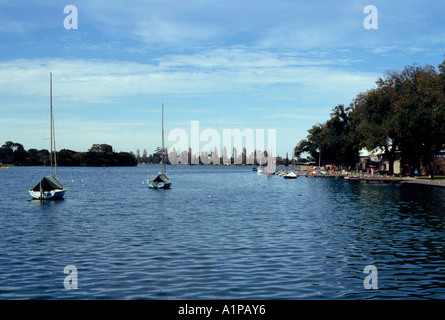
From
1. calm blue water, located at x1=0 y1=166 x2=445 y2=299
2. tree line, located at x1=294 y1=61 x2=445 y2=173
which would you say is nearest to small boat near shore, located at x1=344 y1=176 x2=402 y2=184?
tree line, located at x1=294 y1=61 x2=445 y2=173

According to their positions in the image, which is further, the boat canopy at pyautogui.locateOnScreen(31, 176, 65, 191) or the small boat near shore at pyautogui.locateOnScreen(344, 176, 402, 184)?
the small boat near shore at pyautogui.locateOnScreen(344, 176, 402, 184)

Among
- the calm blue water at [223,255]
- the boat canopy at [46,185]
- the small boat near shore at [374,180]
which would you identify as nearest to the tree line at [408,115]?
the small boat near shore at [374,180]

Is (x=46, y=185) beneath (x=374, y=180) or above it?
above

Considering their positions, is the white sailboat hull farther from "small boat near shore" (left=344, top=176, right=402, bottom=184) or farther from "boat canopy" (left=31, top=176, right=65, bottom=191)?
"small boat near shore" (left=344, top=176, right=402, bottom=184)

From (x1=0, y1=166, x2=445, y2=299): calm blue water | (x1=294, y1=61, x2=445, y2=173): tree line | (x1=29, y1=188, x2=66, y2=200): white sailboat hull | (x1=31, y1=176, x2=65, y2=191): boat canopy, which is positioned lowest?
(x1=0, y1=166, x2=445, y2=299): calm blue water

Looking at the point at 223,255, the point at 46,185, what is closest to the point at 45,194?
the point at 46,185

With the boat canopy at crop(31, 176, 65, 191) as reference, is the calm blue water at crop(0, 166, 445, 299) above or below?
below

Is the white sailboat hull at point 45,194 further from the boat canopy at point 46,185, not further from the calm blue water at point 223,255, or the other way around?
the calm blue water at point 223,255

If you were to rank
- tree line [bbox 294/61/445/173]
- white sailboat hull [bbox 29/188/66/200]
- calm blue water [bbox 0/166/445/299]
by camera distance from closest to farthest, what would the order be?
A: calm blue water [bbox 0/166/445/299] → white sailboat hull [bbox 29/188/66/200] → tree line [bbox 294/61/445/173]

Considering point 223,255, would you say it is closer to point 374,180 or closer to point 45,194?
point 45,194
